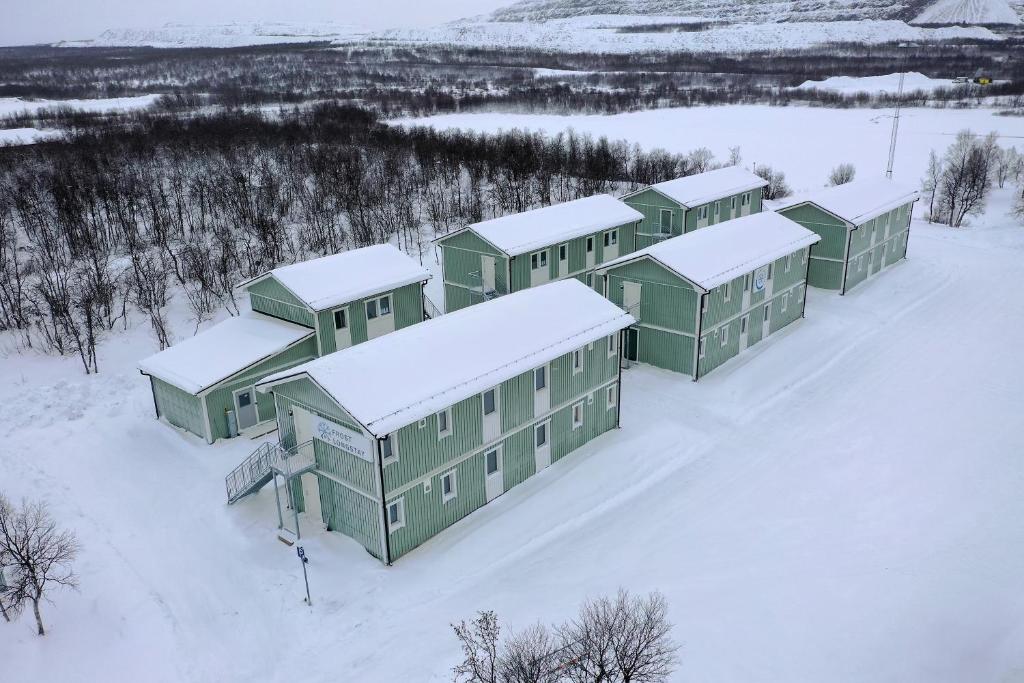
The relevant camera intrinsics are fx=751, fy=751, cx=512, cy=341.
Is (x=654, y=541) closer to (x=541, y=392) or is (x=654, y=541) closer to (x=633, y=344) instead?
(x=541, y=392)

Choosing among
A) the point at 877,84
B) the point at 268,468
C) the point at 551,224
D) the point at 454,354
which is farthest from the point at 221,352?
the point at 877,84

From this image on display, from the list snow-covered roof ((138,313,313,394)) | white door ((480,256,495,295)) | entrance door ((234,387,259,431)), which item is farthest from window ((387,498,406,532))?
white door ((480,256,495,295))

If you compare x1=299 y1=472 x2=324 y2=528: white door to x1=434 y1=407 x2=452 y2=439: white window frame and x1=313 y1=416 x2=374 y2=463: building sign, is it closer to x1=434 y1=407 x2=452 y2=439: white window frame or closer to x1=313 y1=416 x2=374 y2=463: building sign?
x1=313 y1=416 x2=374 y2=463: building sign

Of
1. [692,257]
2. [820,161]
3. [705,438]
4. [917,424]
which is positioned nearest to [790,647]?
[705,438]

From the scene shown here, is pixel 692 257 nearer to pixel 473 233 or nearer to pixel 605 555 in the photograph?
pixel 473 233

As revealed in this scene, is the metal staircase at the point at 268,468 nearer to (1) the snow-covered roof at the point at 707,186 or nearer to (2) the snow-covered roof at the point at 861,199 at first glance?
(1) the snow-covered roof at the point at 707,186

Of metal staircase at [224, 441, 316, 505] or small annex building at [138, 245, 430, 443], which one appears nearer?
metal staircase at [224, 441, 316, 505]

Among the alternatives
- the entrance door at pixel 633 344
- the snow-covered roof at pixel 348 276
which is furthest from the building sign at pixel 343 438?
the entrance door at pixel 633 344
